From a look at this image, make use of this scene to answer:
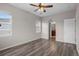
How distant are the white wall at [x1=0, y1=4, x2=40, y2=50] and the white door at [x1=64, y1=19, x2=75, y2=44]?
244 cm

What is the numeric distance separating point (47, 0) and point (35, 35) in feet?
21.0

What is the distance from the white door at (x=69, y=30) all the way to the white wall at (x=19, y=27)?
8.01 ft

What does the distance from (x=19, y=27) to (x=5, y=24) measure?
882 millimetres

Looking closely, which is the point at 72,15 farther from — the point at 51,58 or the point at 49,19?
the point at 51,58

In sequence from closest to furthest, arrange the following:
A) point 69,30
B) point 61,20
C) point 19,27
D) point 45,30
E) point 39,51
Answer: point 39,51 < point 19,27 < point 69,30 < point 61,20 < point 45,30

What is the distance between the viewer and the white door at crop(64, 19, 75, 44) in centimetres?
555

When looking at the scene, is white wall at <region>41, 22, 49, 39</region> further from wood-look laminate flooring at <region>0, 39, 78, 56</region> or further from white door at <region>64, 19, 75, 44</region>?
wood-look laminate flooring at <region>0, 39, 78, 56</region>

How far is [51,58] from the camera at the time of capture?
0.81 meters

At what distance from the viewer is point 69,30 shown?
223 inches

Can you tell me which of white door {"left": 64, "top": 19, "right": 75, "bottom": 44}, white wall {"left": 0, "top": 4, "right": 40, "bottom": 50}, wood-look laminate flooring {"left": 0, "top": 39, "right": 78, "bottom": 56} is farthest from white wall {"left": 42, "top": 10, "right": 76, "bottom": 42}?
white wall {"left": 0, "top": 4, "right": 40, "bottom": 50}

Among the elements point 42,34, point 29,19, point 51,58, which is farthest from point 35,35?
point 51,58

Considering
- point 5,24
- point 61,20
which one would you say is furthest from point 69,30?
point 5,24

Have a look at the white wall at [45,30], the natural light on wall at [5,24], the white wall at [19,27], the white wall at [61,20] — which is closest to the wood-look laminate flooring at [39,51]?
the white wall at [19,27]

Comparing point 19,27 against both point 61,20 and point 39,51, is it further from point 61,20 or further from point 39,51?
point 61,20
